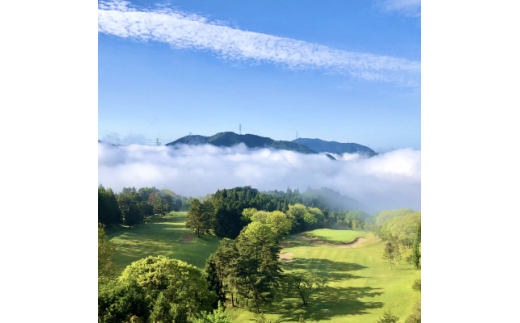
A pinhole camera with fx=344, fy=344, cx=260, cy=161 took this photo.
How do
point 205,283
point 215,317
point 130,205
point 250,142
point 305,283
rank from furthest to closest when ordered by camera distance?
point 250,142, point 130,205, point 305,283, point 205,283, point 215,317

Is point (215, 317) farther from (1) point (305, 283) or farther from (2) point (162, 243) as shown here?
(2) point (162, 243)

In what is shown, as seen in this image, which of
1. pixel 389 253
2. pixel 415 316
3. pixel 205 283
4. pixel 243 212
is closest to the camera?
pixel 415 316

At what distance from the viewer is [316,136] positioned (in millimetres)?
7910

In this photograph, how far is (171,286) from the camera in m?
6.88

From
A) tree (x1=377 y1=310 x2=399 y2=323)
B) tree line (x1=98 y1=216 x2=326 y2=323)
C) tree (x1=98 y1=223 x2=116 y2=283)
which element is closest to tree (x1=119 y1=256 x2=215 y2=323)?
tree line (x1=98 y1=216 x2=326 y2=323)

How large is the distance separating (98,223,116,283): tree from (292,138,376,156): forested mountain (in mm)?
4700

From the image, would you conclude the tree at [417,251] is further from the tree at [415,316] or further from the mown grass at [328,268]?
the tree at [415,316]

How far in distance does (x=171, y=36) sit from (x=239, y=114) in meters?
2.32

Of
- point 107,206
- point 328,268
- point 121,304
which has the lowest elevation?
point 121,304

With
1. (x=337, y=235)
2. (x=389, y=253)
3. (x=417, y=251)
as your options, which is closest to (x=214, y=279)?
(x=337, y=235)

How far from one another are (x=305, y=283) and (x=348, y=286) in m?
0.89

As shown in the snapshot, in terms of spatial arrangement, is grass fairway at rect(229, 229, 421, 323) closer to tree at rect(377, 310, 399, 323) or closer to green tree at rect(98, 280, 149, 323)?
tree at rect(377, 310, 399, 323)
